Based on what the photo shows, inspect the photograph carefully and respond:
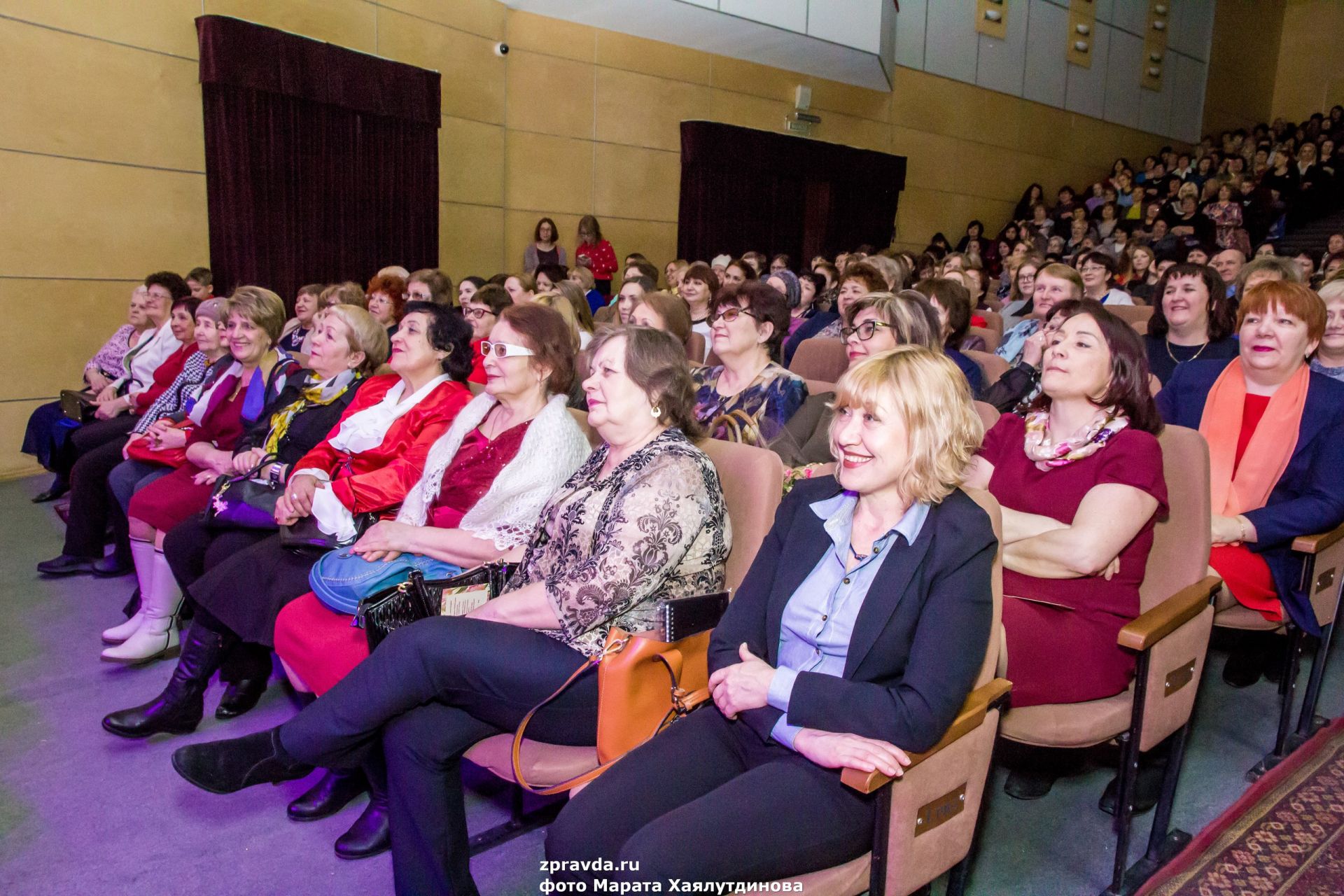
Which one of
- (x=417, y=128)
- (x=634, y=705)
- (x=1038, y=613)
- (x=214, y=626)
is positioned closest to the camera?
(x=634, y=705)

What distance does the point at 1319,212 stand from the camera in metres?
10.5

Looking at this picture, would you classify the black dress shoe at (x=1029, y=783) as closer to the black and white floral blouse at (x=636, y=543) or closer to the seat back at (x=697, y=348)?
the black and white floral blouse at (x=636, y=543)

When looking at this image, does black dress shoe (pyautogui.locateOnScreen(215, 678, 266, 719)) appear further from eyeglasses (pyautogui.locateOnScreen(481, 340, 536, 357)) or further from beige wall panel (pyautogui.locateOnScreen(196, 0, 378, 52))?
beige wall panel (pyautogui.locateOnScreen(196, 0, 378, 52))

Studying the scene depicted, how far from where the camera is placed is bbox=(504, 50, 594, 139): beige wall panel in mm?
7738

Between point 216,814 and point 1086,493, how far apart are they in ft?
6.80

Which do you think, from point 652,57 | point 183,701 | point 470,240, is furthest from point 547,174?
point 183,701

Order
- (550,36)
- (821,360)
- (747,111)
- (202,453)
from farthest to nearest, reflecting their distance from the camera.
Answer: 1. (747,111)
2. (550,36)
3. (821,360)
4. (202,453)

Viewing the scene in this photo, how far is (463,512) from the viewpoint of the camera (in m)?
2.36

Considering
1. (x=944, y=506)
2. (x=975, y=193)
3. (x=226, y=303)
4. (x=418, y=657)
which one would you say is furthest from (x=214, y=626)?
(x=975, y=193)

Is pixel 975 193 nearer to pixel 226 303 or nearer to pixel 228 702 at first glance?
pixel 226 303

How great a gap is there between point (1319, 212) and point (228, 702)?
1205 centimetres

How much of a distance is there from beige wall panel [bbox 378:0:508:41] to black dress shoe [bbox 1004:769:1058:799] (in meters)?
6.62

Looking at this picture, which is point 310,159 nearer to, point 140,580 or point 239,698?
point 140,580

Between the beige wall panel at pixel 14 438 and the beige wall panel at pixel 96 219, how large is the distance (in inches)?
30.2
